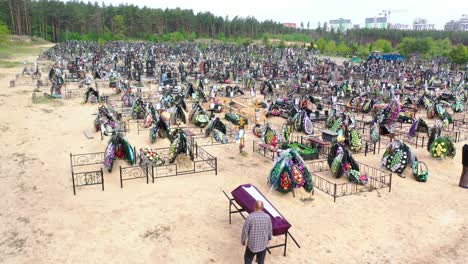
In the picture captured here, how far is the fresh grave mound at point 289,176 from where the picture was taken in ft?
48.8

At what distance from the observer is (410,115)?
2838 cm

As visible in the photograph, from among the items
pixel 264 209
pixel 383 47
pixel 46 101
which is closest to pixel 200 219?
pixel 264 209

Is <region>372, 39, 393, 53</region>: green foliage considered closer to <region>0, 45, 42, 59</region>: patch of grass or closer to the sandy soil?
<region>0, 45, 42, 59</region>: patch of grass

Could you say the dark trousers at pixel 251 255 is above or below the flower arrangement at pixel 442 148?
above

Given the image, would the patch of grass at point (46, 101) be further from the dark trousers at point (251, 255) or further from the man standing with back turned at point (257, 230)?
the man standing with back turned at point (257, 230)

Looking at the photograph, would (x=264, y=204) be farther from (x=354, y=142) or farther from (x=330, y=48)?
(x=330, y=48)

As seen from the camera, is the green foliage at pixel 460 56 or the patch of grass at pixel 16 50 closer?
the green foliage at pixel 460 56

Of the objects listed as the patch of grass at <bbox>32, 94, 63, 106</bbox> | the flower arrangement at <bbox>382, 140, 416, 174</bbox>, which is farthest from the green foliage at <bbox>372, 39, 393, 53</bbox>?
the flower arrangement at <bbox>382, 140, 416, 174</bbox>

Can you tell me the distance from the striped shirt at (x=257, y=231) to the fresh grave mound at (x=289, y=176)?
20.0ft

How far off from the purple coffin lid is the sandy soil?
0.87 m

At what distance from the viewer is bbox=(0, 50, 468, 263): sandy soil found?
10969mm

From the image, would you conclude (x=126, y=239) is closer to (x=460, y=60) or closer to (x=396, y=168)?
(x=396, y=168)

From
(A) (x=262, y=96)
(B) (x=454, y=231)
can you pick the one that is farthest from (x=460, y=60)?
(B) (x=454, y=231)

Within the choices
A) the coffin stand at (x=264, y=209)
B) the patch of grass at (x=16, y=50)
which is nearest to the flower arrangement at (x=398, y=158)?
the coffin stand at (x=264, y=209)
